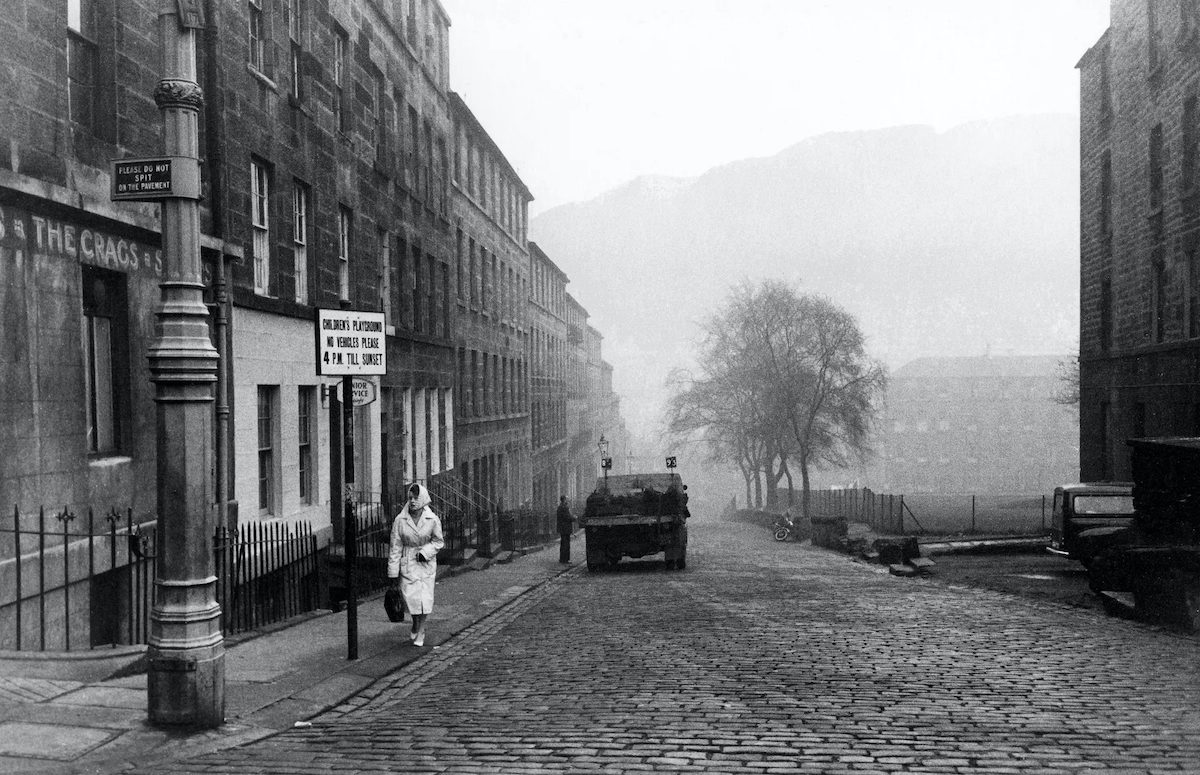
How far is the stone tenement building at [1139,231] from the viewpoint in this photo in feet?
84.1

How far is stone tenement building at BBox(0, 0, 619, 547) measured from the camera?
975 centimetres

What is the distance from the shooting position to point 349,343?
31.1ft

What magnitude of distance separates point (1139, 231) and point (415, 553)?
25574 mm

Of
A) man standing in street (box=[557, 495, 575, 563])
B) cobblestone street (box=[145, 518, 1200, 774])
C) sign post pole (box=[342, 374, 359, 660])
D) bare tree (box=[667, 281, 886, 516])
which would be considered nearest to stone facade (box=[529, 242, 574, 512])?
bare tree (box=[667, 281, 886, 516])

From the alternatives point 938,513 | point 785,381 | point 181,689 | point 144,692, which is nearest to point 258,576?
point 144,692

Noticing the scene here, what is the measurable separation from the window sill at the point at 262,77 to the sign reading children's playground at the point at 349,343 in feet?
26.3

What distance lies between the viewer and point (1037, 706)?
7.37 m

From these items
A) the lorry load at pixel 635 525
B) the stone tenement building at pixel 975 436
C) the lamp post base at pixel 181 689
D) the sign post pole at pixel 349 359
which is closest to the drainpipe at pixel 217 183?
the sign post pole at pixel 349 359

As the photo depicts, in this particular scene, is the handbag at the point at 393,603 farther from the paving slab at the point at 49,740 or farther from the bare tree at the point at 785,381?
the bare tree at the point at 785,381

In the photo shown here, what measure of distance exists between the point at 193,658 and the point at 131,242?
630cm

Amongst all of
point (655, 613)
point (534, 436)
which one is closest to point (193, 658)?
point (655, 613)

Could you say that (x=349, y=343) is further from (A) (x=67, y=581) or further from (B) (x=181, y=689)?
(B) (x=181, y=689)

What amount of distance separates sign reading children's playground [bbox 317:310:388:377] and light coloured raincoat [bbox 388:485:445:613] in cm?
160

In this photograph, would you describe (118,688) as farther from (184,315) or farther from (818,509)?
(818,509)
